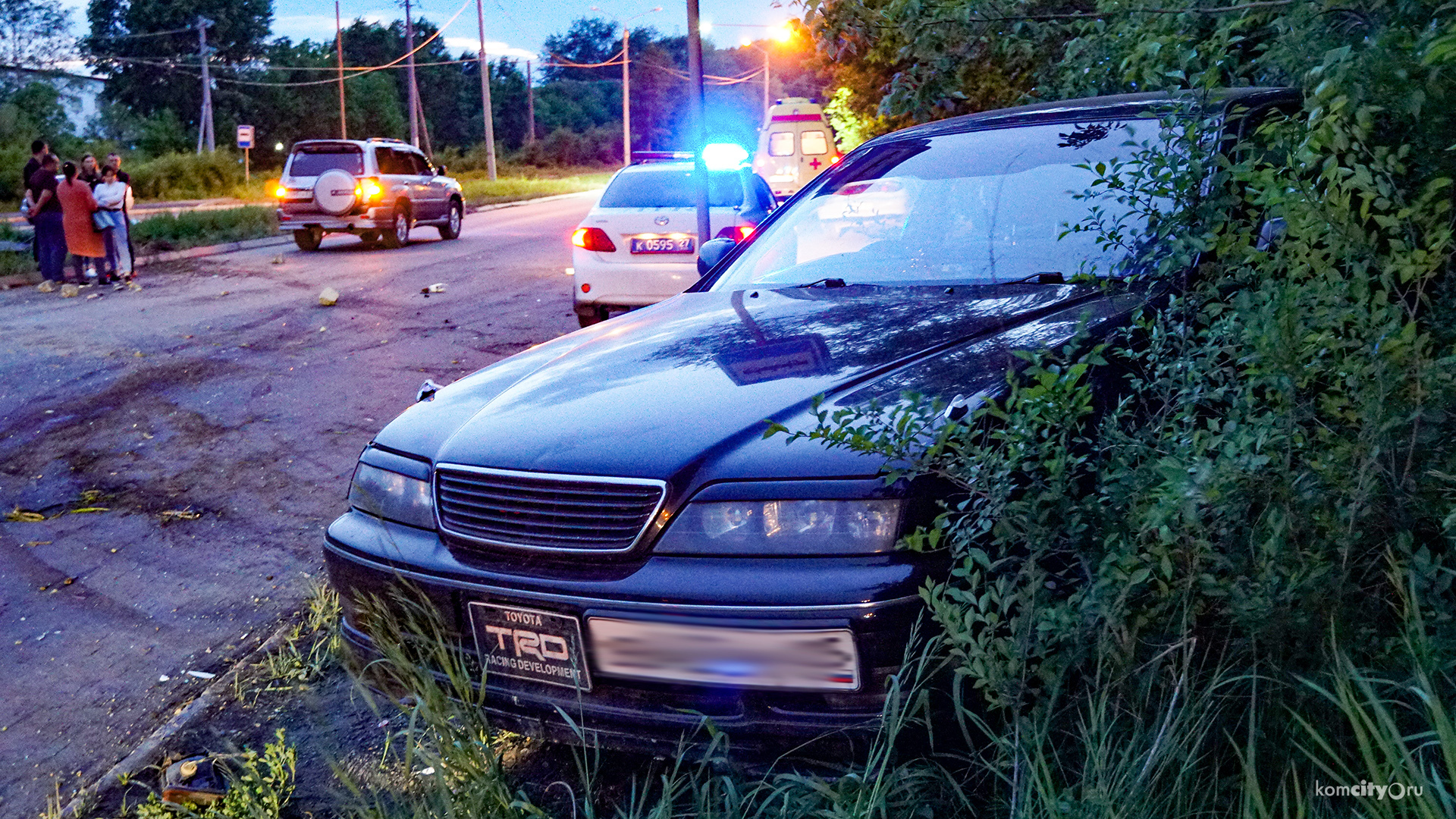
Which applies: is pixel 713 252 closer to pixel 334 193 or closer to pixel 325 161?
pixel 334 193

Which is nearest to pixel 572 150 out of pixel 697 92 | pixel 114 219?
pixel 114 219

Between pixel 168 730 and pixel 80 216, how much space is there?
553 inches

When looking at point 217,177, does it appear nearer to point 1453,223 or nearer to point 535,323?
point 535,323

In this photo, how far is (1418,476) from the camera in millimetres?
2385

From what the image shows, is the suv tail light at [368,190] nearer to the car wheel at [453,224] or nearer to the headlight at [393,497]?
the car wheel at [453,224]

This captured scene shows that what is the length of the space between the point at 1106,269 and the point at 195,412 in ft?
21.8

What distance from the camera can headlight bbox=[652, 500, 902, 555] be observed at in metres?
2.51

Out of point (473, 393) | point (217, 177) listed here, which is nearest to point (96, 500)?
point (473, 393)

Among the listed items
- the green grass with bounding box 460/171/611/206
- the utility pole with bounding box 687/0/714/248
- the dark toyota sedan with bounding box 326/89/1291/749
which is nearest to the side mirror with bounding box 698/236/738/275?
the dark toyota sedan with bounding box 326/89/1291/749

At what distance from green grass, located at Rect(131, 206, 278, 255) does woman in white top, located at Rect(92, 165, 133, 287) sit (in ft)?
12.8

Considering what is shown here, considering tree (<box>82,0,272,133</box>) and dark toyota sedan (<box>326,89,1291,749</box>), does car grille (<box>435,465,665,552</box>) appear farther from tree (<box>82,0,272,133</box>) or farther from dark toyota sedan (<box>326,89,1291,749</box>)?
tree (<box>82,0,272,133</box>)

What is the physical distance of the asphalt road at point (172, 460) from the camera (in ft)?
13.5

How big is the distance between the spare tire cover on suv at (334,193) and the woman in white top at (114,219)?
370 centimetres

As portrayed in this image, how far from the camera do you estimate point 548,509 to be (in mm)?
2738
